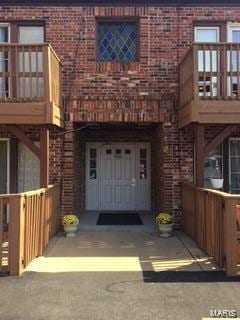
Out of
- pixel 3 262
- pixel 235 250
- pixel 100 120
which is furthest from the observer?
pixel 100 120

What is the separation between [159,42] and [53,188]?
4537mm

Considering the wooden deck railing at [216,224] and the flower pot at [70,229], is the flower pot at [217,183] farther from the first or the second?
the flower pot at [70,229]

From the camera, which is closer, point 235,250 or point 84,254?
point 235,250

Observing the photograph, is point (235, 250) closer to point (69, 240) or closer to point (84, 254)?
point (84, 254)

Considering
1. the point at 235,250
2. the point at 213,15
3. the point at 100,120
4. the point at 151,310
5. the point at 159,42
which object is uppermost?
the point at 213,15

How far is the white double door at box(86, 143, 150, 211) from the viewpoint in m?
13.9

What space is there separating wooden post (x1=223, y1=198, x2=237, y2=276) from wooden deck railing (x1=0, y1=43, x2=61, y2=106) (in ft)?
14.4

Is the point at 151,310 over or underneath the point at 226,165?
underneath

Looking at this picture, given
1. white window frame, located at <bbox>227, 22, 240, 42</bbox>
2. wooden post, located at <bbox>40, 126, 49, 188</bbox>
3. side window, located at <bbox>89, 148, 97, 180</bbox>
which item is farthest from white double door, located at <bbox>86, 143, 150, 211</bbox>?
wooden post, located at <bbox>40, 126, 49, 188</bbox>

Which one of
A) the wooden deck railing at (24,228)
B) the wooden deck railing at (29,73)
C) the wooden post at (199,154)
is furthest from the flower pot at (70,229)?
the wooden post at (199,154)

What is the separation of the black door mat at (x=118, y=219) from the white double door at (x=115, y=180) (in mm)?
575

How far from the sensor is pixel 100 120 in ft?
35.9

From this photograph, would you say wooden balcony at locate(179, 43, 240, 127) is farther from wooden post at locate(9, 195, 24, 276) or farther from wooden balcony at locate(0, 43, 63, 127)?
wooden post at locate(9, 195, 24, 276)

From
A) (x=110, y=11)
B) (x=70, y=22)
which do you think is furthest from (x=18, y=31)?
(x=110, y=11)
